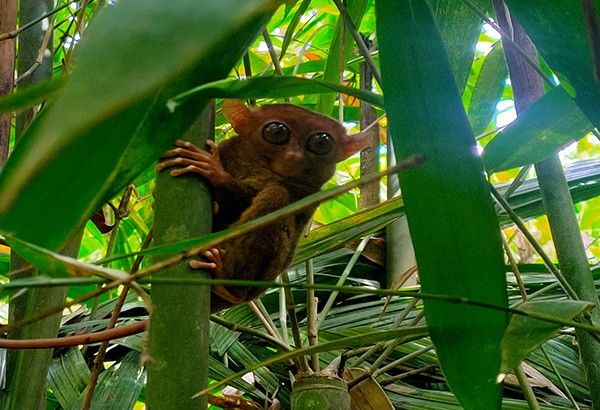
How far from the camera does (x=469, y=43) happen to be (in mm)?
1566

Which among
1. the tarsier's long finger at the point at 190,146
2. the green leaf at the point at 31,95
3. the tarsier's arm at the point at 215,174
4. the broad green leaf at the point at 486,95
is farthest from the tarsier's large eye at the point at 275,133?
the green leaf at the point at 31,95

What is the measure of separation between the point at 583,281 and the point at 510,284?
122cm

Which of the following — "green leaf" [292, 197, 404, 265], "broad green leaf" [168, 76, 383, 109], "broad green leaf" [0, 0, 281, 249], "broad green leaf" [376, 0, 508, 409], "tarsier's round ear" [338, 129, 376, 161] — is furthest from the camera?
"tarsier's round ear" [338, 129, 376, 161]

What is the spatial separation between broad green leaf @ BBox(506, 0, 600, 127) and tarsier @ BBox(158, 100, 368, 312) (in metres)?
1.05

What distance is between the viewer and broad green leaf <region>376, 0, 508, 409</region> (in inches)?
38.6

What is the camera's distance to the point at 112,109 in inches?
18.5

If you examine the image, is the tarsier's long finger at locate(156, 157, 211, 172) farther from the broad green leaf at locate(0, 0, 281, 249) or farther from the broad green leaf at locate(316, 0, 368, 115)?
the broad green leaf at locate(316, 0, 368, 115)

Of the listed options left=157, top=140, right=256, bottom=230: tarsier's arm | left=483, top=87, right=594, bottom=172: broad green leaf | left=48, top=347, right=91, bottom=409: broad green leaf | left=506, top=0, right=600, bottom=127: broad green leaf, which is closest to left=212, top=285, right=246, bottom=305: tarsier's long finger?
left=157, top=140, right=256, bottom=230: tarsier's arm

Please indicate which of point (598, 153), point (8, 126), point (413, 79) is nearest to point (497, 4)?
point (413, 79)

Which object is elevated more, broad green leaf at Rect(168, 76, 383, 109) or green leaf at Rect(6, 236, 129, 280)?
broad green leaf at Rect(168, 76, 383, 109)

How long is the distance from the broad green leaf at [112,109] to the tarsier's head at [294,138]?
5.71 feet

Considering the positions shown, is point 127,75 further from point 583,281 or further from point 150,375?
point 583,281

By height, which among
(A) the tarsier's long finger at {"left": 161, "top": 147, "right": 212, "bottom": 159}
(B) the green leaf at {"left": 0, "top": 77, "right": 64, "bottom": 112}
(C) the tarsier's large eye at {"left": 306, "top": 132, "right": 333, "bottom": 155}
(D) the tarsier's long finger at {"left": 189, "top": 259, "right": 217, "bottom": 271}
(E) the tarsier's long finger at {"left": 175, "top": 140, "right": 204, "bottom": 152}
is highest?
(C) the tarsier's large eye at {"left": 306, "top": 132, "right": 333, "bottom": 155}

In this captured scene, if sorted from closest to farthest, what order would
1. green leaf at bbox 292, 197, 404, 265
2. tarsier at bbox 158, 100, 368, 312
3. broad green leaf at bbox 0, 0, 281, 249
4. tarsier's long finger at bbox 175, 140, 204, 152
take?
broad green leaf at bbox 0, 0, 281, 249 → tarsier's long finger at bbox 175, 140, 204, 152 → green leaf at bbox 292, 197, 404, 265 → tarsier at bbox 158, 100, 368, 312
